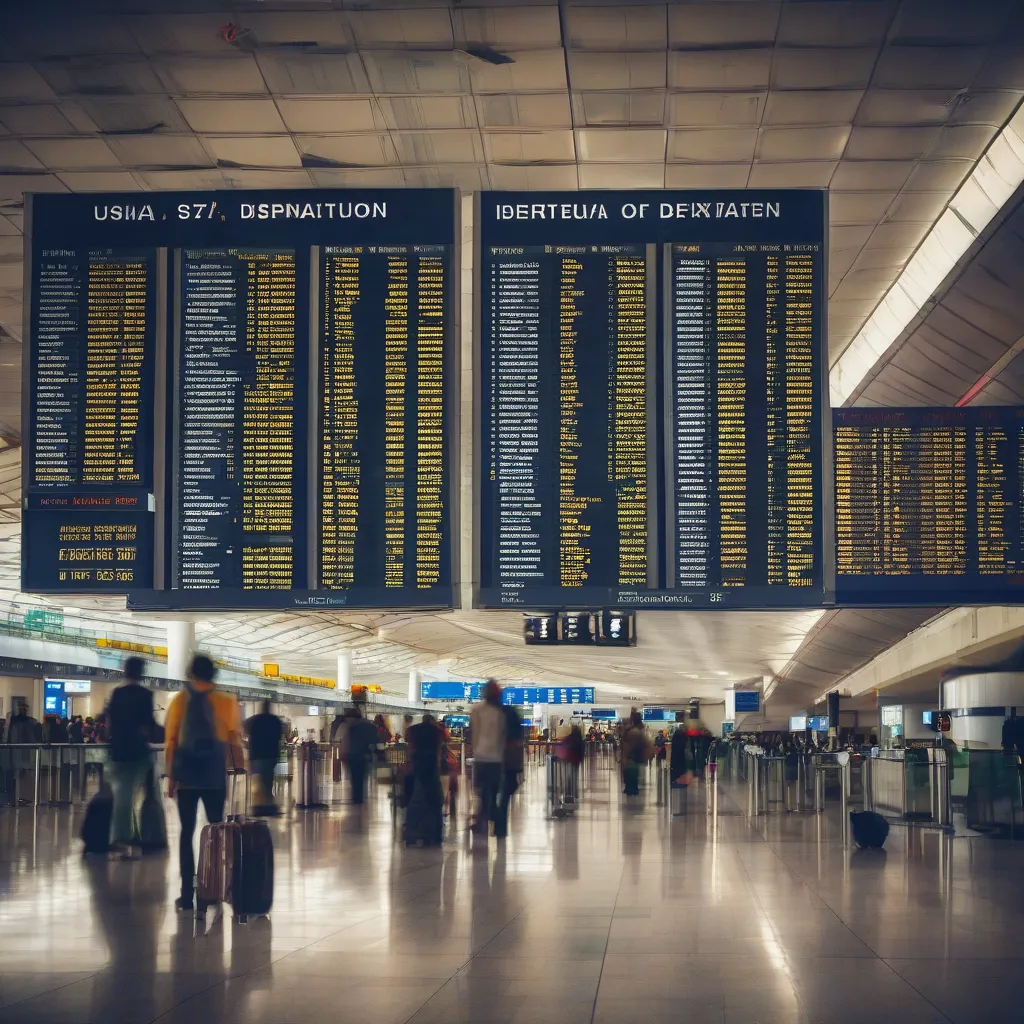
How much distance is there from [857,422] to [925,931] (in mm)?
4435

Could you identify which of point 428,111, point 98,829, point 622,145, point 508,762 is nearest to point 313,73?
point 428,111

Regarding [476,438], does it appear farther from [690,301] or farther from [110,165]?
[110,165]

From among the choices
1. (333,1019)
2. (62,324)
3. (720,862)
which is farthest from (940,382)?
(333,1019)

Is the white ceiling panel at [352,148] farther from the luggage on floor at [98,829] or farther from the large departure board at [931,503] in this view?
the luggage on floor at [98,829]

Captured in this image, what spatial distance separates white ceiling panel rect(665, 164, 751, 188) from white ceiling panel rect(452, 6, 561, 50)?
2.43 metres

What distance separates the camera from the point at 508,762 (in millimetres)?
14586

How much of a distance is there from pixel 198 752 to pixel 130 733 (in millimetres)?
3015

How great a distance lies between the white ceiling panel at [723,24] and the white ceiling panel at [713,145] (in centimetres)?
137

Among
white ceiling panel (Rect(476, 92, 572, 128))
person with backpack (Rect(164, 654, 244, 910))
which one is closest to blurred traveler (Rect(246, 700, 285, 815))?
person with backpack (Rect(164, 654, 244, 910))

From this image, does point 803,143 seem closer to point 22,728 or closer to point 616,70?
point 616,70

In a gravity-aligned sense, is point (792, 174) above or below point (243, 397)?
above

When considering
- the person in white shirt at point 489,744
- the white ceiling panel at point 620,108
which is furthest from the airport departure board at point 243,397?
the person in white shirt at point 489,744

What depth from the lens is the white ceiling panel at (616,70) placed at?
859cm

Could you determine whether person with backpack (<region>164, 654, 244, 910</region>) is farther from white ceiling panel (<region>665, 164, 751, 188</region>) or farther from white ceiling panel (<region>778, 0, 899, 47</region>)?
white ceiling panel (<region>778, 0, 899, 47</region>)
